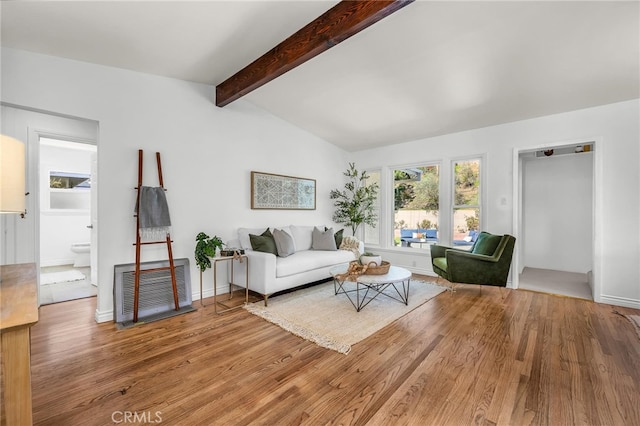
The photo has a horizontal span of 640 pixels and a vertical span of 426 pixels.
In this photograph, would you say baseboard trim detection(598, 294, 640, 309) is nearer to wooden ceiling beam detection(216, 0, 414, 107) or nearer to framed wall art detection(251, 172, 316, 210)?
wooden ceiling beam detection(216, 0, 414, 107)

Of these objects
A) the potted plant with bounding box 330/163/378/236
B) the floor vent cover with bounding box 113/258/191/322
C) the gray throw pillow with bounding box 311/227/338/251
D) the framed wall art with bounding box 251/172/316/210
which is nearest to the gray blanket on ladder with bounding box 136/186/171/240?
the floor vent cover with bounding box 113/258/191/322

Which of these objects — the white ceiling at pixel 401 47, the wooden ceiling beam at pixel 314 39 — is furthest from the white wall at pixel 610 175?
the wooden ceiling beam at pixel 314 39

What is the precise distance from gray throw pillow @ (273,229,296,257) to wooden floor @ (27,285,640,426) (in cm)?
107

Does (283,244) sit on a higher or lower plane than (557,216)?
lower

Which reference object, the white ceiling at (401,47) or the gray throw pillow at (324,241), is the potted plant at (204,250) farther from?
the white ceiling at (401,47)

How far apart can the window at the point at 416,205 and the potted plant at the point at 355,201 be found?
487 mm

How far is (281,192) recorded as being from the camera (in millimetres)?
4707

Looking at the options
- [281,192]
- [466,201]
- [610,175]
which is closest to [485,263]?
[466,201]

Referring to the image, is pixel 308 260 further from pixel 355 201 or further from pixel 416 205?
pixel 416 205

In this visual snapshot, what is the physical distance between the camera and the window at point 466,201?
4.57 meters

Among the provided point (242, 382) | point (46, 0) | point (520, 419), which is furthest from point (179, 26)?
point (520, 419)

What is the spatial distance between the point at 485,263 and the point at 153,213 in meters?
4.11

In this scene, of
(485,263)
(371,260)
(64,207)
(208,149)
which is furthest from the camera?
(64,207)

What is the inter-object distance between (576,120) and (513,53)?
1802mm
